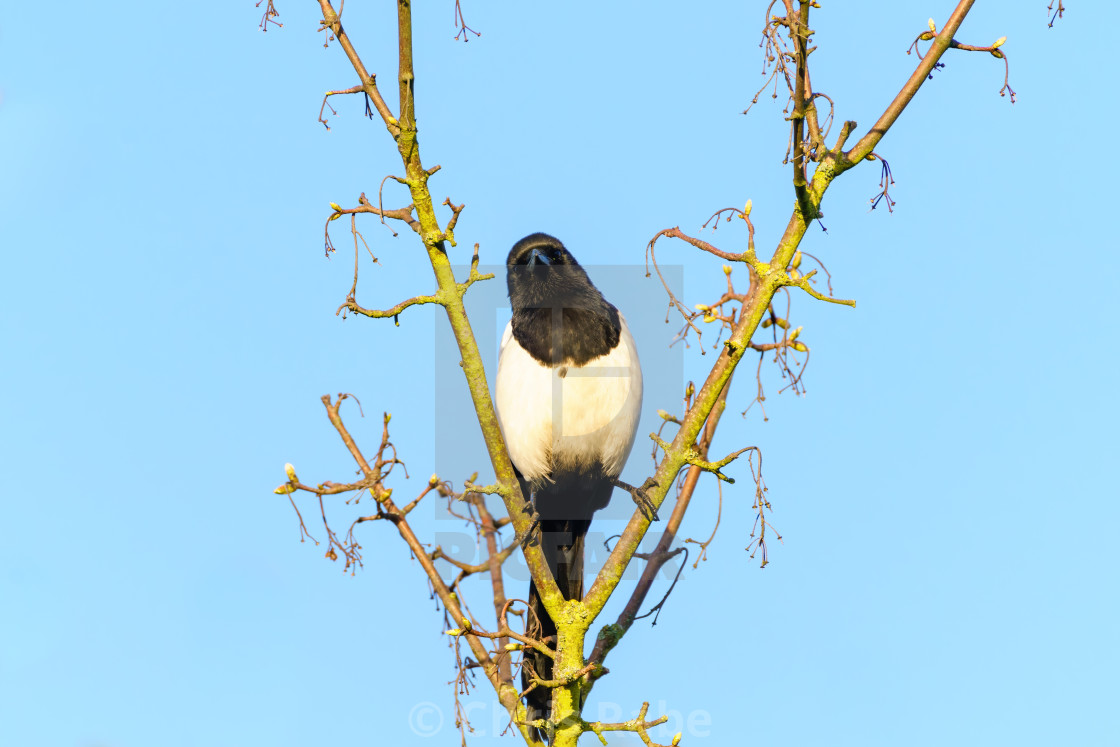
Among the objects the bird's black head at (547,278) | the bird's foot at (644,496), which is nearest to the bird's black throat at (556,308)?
the bird's black head at (547,278)

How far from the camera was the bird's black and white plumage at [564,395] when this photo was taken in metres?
4.57

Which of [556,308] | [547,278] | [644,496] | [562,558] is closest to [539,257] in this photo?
[547,278]

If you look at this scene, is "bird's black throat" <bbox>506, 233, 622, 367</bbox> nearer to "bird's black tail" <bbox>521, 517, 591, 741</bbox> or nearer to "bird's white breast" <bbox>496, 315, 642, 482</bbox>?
"bird's white breast" <bbox>496, 315, 642, 482</bbox>

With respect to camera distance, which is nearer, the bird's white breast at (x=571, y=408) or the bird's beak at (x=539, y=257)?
the bird's white breast at (x=571, y=408)

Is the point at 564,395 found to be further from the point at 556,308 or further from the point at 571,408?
the point at 556,308

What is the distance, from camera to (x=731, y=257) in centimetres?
306

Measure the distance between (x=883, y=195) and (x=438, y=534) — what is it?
7.43 feet

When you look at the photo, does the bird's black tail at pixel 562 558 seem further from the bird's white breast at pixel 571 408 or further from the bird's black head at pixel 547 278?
the bird's black head at pixel 547 278

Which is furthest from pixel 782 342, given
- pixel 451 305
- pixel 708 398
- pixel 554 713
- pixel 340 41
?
pixel 340 41

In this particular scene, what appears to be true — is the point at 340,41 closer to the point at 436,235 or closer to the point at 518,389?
the point at 436,235

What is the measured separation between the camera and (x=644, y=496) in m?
3.41

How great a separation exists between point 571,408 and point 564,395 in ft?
0.22

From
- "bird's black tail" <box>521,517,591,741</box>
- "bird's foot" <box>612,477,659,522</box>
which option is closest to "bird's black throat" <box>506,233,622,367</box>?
"bird's foot" <box>612,477,659,522</box>

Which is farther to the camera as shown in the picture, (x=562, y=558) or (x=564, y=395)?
→ (x=562, y=558)
